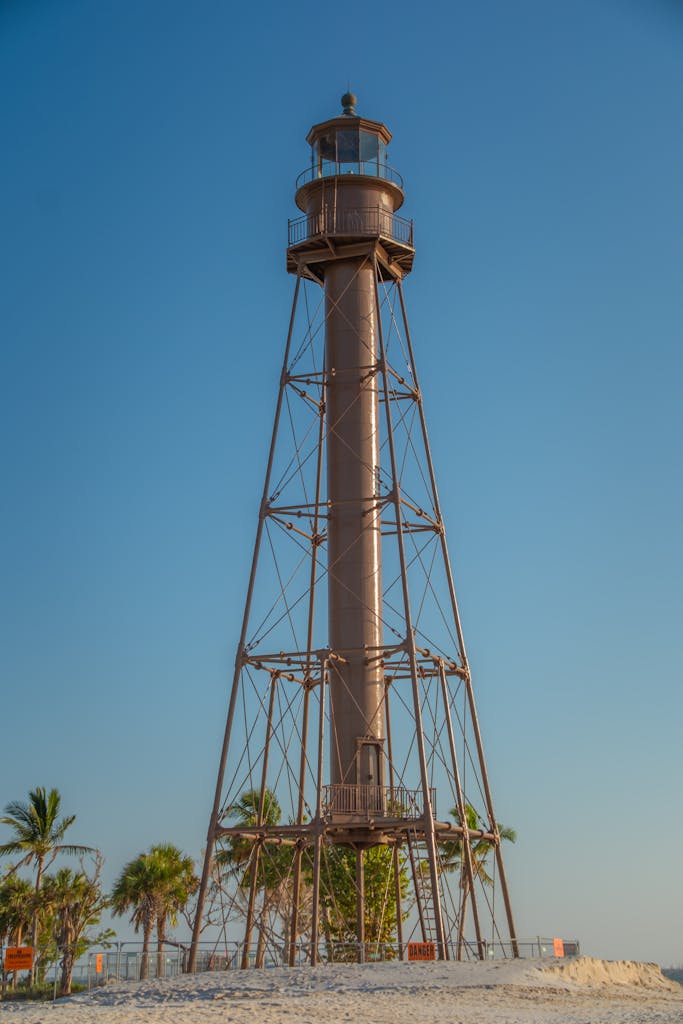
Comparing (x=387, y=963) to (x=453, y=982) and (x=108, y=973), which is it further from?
(x=108, y=973)

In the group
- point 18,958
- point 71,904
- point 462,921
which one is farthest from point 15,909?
point 462,921

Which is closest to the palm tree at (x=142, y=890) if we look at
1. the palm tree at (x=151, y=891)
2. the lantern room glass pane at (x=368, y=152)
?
the palm tree at (x=151, y=891)

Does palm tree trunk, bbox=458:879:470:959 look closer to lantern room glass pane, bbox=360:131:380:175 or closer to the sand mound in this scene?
the sand mound

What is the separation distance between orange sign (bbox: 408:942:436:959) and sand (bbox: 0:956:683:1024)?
1.93 metres

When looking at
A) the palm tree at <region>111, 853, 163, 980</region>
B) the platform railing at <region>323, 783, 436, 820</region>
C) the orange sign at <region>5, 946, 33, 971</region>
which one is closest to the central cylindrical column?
the platform railing at <region>323, 783, 436, 820</region>

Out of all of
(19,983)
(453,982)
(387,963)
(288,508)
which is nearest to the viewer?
(453,982)

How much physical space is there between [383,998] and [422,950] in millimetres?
5830

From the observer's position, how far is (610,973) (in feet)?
107

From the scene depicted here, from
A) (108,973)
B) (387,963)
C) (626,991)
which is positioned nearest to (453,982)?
(387,963)

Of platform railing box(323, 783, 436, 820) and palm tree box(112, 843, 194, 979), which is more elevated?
palm tree box(112, 843, 194, 979)

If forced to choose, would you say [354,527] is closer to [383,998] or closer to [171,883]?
[383,998]

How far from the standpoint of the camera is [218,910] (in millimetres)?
35594

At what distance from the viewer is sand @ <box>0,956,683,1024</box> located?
24.2 metres

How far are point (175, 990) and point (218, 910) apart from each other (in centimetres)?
657
